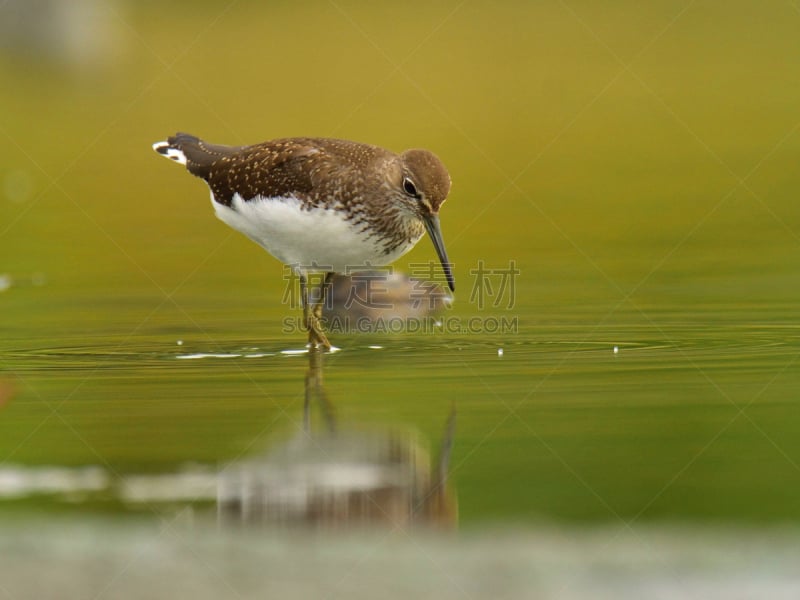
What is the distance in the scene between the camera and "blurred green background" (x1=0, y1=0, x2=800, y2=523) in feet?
22.1

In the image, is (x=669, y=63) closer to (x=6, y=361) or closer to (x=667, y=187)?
(x=667, y=187)

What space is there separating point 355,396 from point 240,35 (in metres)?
23.7

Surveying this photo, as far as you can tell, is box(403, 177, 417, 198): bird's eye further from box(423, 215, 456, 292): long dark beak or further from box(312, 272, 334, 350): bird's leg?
box(312, 272, 334, 350): bird's leg

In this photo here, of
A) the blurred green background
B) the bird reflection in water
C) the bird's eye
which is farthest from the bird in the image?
the bird reflection in water

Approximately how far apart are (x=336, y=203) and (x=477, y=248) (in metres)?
4.02

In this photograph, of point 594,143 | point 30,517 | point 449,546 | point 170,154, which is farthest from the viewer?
point 594,143

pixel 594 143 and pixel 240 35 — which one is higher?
pixel 240 35

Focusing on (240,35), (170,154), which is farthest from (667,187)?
(240,35)

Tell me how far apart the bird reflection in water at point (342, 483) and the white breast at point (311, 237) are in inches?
94.6

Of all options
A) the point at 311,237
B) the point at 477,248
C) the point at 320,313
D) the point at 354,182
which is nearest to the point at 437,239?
the point at 354,182

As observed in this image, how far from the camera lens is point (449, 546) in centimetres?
514

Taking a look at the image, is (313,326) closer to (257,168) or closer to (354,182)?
(354,182)

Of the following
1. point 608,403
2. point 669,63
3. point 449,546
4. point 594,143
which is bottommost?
point 449,546

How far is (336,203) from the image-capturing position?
9.50 metres
